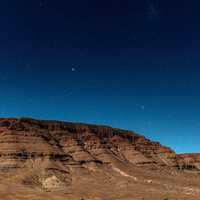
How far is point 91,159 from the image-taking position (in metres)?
138

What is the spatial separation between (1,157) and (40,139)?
21859mm

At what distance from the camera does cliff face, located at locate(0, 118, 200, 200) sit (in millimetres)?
112744

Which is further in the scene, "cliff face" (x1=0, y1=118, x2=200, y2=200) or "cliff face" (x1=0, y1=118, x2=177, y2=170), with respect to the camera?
"cliff face" (x1=0, y1=118, x2=177, y2=170)

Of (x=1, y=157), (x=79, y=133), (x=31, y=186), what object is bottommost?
(x=31, y=186)

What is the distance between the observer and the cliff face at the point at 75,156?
113 meters

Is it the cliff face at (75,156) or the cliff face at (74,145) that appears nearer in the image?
the cliff face at (75,156)

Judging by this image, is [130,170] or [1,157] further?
[130,170]

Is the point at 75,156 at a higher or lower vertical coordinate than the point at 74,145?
lower

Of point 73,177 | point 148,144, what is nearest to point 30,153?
point 73,177

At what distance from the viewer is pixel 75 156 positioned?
140 metres

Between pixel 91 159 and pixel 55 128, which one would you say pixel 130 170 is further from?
pixel 55 128

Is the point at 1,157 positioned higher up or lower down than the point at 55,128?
lower down

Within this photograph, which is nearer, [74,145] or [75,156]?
[75,156]

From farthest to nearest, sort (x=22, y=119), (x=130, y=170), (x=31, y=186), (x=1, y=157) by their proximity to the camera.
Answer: (x=22, y=119) → (x=130, y=170) → (x=1, y=157) → (x=31, y=186)
